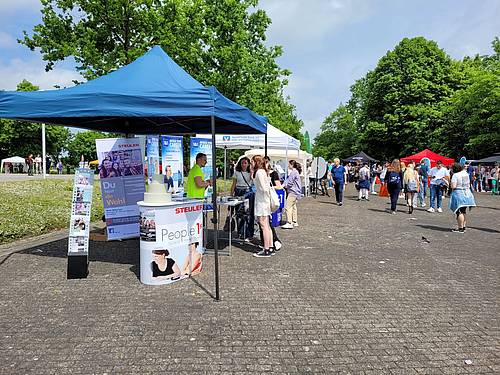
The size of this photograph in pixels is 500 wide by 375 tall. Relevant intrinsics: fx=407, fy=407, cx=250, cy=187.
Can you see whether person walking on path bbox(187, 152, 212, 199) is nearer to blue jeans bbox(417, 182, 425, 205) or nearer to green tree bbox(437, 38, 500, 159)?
blue jeans bbox(417, 182, 425, 205)

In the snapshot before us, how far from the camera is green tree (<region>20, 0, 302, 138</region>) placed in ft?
73.8

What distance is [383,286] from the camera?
5.80m

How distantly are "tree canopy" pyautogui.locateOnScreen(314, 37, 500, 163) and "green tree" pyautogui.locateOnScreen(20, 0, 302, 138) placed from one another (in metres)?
19.9

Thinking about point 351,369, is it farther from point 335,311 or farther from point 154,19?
point 154,19

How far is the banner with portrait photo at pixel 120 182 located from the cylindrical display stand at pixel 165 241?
88.4 inches

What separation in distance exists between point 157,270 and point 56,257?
265 cm

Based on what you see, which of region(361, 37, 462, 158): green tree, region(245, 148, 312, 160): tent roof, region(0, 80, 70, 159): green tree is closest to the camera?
region(245, 148, 312, 160): tent roof

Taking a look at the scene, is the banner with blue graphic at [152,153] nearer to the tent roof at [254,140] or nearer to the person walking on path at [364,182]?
the tent roof at [254,140]

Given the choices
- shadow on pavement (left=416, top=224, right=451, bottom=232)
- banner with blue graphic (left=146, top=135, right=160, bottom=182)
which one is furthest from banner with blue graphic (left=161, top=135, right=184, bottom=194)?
shadow on pavement (left=416, top=224, right=451, bottom=232)

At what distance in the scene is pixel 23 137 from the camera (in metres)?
62.1

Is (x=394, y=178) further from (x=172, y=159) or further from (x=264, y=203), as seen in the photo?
(x=264, y=203)

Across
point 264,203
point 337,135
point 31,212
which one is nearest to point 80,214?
point 264,203

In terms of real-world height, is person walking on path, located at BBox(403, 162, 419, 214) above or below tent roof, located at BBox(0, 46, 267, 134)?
below

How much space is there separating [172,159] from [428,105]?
35.2 metres
